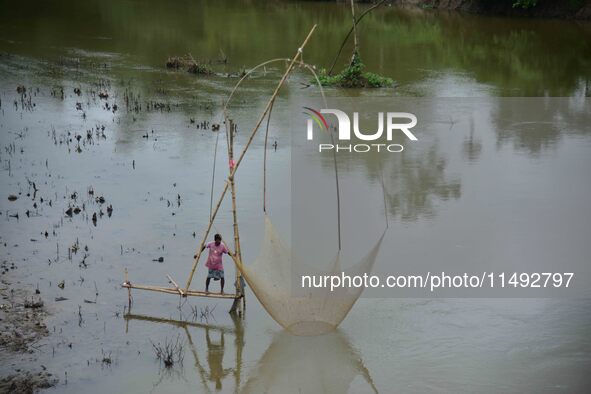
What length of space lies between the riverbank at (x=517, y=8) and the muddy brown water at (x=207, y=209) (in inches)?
224

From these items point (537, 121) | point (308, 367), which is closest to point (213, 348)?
point (308, 367)

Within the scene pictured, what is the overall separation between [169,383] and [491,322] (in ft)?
9.64

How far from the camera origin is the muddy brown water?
6.83m

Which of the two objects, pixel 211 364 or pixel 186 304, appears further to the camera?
pixel 186 304

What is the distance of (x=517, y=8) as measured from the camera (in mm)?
29500

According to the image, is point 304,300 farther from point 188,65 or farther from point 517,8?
point 517,8

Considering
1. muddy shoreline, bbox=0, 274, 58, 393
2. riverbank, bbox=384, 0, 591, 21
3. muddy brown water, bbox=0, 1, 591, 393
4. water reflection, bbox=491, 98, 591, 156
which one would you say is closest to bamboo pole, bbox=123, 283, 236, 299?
muddy brown water, bbox=0, 1, 591, 393

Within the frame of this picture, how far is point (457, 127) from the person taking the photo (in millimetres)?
14281

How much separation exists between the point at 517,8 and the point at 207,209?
22122 millimetres

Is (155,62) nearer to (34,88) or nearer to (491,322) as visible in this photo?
(34,88)

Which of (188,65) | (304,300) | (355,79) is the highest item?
(188,65)

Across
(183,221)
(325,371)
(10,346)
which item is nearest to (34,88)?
(183,221)

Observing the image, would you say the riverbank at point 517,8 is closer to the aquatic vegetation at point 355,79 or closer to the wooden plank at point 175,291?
the aquatic vegetation at point 355,79

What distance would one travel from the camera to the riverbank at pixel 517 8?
90.6 ft
